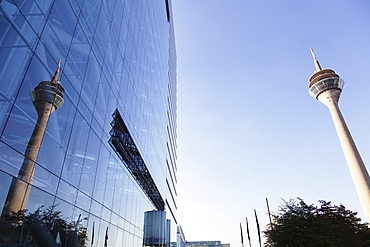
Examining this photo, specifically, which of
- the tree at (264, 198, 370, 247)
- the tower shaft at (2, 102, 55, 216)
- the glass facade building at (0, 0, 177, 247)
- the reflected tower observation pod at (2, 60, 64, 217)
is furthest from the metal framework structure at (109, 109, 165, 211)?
the tree at (264, 198, 370, 247)

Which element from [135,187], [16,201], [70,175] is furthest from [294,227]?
[16,201]

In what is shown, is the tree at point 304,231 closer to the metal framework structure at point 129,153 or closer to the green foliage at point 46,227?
the metal framework structure at point 129,153

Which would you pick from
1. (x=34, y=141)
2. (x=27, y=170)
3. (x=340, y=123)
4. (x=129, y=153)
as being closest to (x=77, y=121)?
(x=34, y=141)

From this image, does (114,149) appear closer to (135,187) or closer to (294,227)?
(135,187)

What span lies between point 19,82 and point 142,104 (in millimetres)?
20773

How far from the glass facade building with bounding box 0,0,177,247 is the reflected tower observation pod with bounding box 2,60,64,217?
158 mm

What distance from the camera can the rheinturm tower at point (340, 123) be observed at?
46844 millimetres

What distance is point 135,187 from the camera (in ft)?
86.4

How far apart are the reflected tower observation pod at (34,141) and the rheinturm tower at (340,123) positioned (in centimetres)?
5390

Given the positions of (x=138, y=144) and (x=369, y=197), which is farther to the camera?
(x=369, y=197)

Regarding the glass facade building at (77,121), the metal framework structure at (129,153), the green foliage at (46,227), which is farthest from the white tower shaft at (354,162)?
the green foliage at (46,227)

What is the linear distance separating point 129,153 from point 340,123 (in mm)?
49009

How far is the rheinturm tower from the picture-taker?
46844 millimetres

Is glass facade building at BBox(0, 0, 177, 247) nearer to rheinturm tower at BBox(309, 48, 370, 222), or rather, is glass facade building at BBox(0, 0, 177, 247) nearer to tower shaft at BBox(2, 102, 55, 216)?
tower shaft at BBox(2, 102, 55, 216)
